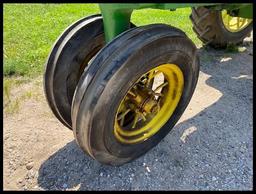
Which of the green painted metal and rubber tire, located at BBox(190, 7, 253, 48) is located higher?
the green painted metal

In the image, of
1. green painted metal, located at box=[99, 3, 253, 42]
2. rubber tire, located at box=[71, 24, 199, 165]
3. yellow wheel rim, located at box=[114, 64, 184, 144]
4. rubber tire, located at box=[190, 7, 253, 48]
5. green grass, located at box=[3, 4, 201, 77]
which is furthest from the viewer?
green grass, located at box=[3, 4, 201, 77]

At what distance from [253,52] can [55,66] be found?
10.3ft

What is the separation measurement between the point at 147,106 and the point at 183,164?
0.57 meters

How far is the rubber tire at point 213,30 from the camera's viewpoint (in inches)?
172

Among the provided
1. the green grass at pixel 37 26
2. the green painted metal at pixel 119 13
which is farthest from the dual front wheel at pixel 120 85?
the green grass at pixel 37 26

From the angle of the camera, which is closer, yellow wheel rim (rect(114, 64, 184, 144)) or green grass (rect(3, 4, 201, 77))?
yellow wheel rim (rect(114, 64, 184, 144))

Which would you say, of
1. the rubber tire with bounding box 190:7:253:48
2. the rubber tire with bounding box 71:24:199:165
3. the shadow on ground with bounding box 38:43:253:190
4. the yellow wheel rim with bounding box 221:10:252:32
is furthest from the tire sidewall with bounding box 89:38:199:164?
the yellow wheel rim with bounding box 221:10:252:32

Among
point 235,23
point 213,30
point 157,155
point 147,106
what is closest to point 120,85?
point 147,106

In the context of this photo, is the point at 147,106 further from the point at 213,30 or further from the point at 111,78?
the point at 213,30

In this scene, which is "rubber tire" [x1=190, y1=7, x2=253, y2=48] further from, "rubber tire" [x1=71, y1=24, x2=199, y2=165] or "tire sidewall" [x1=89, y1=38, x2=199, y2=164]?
"rubber tire" [x1=71, y1=24, x2=199, y2=165]

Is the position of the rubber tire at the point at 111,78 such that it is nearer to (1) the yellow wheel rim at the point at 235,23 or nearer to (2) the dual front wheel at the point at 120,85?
(2) the dual front wheel at the point at 120,85

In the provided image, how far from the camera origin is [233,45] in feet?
16.6

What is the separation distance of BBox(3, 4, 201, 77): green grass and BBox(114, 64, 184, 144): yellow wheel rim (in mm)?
1955

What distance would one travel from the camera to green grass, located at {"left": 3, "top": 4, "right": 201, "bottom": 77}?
462 centimetres
